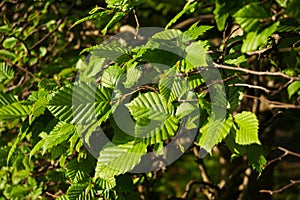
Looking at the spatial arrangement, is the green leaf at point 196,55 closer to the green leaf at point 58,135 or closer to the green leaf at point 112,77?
the green leaf at point 112,77

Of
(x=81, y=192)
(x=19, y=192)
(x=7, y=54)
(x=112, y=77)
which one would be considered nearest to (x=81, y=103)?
(x=112, y=77)

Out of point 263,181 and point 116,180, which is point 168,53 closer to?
point 116,180

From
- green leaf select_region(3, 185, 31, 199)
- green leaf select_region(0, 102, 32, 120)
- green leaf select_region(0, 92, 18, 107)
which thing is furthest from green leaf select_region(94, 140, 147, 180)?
green leaf select_region(3, 185, 31, 199)

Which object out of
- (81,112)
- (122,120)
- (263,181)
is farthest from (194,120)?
(263,181)

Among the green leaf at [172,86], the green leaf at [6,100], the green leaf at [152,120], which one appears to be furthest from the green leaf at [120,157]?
the green leaf at [6,100]

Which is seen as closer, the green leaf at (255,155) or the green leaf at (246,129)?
the green leaf at (246,129)

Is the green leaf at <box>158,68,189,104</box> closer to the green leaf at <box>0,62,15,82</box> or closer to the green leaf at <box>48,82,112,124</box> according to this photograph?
the green leaf at <box>48,82,112,124</box>

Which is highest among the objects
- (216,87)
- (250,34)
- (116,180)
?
(250,34)

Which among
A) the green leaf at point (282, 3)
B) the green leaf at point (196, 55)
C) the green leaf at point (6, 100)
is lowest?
the green leaf at point (6, 100)
